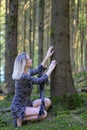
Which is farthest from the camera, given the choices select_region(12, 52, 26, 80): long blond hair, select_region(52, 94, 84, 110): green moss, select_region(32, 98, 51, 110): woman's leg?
select_region(52, 94, 84, 110): green moss

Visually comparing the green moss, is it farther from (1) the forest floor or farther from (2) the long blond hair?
(2) the long blond hair

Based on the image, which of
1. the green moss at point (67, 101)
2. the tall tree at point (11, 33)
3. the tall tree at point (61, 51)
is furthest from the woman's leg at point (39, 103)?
the tall tree at point (11, 33)

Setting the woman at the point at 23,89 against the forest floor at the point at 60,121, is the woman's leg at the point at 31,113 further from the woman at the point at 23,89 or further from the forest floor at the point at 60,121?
the forest floor at the point at 60,121

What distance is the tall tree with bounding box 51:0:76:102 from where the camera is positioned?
27.3ft

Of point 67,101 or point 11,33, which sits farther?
point 11,33

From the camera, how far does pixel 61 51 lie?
8.38m

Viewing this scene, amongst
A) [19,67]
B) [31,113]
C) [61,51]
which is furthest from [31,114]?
[61,51]

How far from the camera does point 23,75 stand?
7.43m

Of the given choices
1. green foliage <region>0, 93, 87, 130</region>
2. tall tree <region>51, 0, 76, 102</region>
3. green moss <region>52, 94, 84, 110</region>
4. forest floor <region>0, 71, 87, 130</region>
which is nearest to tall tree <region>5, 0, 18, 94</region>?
tall tree <region>51, 0, 76, 102</region>

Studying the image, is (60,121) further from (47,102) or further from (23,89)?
(23,89)

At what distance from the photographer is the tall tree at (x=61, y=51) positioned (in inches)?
328

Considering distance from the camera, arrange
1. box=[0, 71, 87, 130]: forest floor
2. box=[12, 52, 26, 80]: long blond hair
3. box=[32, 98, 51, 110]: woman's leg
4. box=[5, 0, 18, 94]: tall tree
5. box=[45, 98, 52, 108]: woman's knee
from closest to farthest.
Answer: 1. box=[0, 71, 87, 130]: forest floor
2. box=[12, 52, 26, 80]: long blond hair
3. box=[32, 98, 51, 110]: woman's leg
4. box=[45, 98, 52, 108]: woman's knee
5. box=[5, 0, 18, 94]: tall tree

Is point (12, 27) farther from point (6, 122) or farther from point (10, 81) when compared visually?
point (6, 122)

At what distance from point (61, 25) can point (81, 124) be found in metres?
2.73
